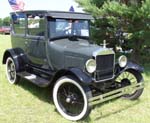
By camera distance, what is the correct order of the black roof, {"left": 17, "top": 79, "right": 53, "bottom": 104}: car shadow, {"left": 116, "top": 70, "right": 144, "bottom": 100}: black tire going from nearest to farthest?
1. the black roof
2. {"left": 116, "top": 70, "right": 144, "bottom": 100}: black tire
3. {"left": 17, "top": 79, "right": 53, "bottom": 104}: car shadow

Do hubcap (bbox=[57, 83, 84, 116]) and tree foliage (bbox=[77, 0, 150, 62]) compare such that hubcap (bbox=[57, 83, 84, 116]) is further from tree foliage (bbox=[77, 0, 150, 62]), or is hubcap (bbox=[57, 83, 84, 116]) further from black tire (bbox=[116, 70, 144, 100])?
tree foliage (bbox=[77, 0, 150, 62])

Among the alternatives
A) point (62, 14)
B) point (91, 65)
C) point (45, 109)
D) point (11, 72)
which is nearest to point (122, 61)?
point (91, 65)

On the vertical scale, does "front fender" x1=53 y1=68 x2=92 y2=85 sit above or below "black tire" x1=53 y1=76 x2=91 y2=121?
above

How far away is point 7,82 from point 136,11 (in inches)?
175

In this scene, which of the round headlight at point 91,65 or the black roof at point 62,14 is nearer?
the round headlight at point 91,65

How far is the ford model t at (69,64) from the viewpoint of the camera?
4.91m

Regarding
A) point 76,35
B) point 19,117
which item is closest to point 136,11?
point 76,35

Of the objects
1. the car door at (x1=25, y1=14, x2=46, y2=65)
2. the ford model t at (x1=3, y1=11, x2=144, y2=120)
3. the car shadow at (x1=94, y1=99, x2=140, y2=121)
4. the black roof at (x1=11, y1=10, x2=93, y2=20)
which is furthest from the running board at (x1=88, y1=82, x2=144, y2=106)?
the black roof at (x1=11, y1=10, x2=93, y2=20)

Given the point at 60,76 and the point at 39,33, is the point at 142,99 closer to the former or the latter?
the point at 60,76

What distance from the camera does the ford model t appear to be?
4.91 metres

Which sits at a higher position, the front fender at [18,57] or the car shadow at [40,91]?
the front fender at [18,57]

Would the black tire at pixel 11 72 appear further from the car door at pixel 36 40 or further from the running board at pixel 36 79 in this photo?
the car door at pixel 36 40

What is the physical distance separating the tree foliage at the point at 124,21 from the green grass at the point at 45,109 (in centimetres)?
278

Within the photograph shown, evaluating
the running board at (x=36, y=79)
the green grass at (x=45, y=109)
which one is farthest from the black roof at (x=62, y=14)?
the green grass at (x=45, y=109)
